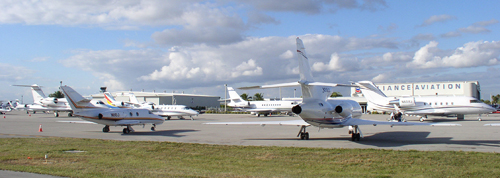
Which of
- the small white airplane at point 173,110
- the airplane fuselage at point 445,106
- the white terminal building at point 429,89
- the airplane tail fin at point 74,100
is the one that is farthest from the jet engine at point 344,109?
the white terminal building at point 429,89

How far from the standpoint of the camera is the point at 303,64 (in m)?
15.2

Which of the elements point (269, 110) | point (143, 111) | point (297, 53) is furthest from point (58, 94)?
point (297, 53)

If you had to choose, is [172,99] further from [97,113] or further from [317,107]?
[317,107]

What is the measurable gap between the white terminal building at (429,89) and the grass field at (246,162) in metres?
66.5

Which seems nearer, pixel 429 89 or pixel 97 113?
pixel 97 113

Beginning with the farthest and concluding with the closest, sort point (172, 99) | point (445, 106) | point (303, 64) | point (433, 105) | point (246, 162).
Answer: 1. point (172, 99)
2. point (433, 105)
3. point (445, 106)
4. point (303, 64)
5. point (246, 162)

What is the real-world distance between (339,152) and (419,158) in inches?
103

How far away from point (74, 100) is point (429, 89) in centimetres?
7554

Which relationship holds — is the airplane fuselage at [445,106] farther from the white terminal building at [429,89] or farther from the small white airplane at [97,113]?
the white terminal building at [429,89]

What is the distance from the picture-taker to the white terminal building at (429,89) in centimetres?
7388

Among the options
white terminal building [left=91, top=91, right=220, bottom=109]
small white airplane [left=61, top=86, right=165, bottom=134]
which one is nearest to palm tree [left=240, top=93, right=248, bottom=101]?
white terminal building [left=91, top=91, right=220, bottom=109]

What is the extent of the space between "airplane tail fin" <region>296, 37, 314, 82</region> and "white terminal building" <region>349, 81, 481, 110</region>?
63019 millimetres

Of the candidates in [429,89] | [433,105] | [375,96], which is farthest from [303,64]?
[429,89]

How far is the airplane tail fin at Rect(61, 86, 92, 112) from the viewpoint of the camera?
21.8m
